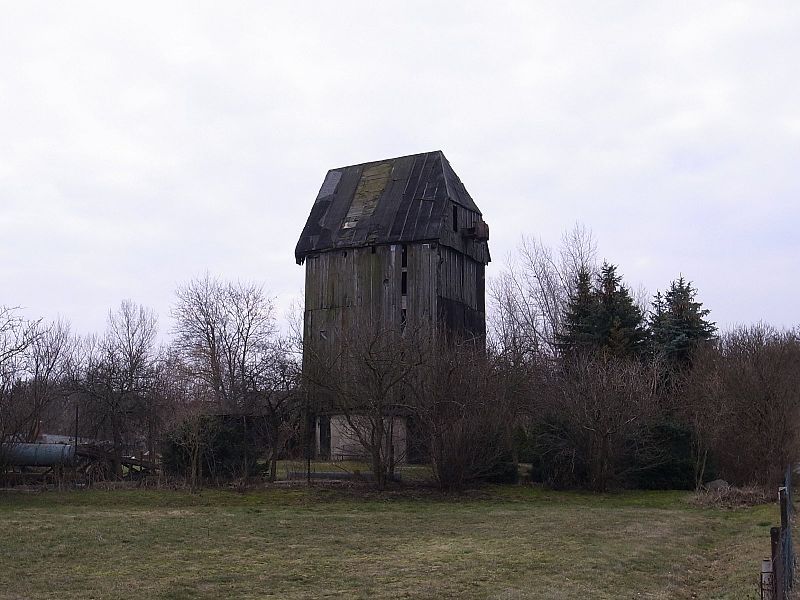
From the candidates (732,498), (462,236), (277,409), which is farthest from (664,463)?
(462,236)

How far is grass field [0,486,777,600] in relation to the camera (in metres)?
11.7

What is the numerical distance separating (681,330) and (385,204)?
50.4 ft

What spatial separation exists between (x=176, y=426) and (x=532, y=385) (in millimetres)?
12113

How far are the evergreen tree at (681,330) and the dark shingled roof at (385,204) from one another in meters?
10.8

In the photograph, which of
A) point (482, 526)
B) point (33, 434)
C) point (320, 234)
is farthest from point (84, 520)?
point (320, 234)

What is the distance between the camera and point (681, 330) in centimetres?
4241

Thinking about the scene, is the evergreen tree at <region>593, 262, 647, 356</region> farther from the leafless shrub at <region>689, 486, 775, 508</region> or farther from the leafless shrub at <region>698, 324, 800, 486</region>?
the leafless shrub at <region>689, 486, 775, 508</region>

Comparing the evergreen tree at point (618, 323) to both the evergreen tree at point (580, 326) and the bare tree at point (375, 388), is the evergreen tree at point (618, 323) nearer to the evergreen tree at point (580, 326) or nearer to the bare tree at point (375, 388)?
the evergreen tree at point (580, 326)

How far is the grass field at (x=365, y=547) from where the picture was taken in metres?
11.7

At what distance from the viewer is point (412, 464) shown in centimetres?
2625

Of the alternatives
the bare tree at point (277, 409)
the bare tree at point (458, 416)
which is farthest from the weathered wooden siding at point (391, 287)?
the bare tree at point (458, 416)

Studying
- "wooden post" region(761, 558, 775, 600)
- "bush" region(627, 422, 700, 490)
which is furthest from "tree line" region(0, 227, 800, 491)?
"wooden post" region(761, 558, 775, 600)

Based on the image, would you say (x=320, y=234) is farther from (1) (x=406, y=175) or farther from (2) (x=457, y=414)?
(2) (x=457, y=414)

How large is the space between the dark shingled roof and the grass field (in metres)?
17.7
